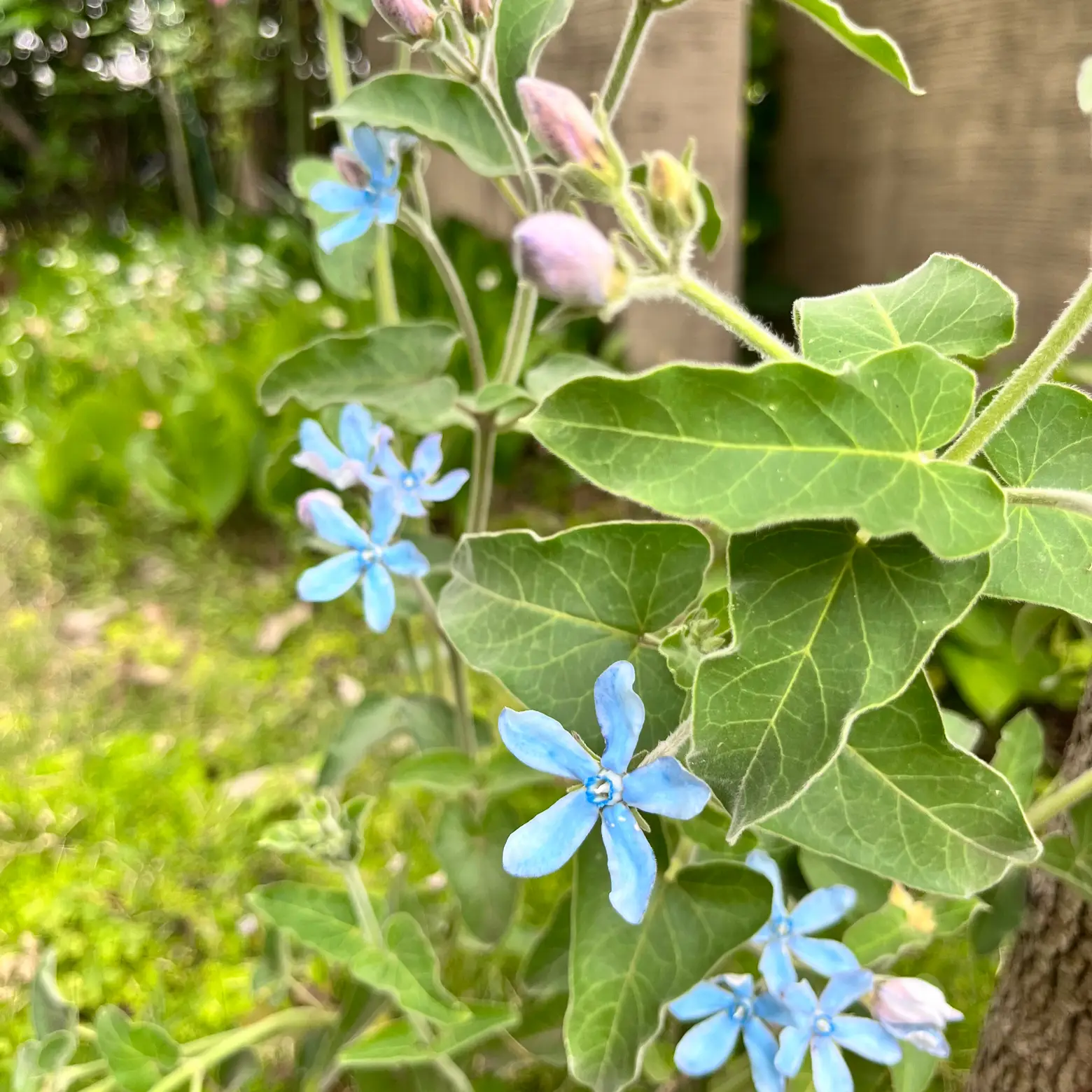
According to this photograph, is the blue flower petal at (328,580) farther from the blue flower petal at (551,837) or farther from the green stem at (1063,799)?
the green stem at (1063,799)

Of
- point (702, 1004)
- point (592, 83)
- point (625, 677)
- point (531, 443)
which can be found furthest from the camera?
point (531, 443)

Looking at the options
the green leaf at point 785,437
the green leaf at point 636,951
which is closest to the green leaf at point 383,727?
the green leaf at point 636,951

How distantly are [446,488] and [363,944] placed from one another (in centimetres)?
38

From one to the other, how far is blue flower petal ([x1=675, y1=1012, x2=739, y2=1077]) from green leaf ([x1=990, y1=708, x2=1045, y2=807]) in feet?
0.93

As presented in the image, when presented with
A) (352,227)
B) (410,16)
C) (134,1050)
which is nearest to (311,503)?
(352,227)

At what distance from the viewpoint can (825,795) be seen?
46 cm

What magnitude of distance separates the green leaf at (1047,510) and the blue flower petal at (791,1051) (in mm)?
304

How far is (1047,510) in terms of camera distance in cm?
42

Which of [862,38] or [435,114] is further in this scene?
[435,114]

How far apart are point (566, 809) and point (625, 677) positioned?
7 centimetres

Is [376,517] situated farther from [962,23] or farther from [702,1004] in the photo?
[962,23]

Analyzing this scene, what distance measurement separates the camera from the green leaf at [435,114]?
60 cm

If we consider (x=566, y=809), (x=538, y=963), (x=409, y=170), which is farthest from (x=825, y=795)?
(x=409, y=170)

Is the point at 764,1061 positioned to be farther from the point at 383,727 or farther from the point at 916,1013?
the point at 383,727
